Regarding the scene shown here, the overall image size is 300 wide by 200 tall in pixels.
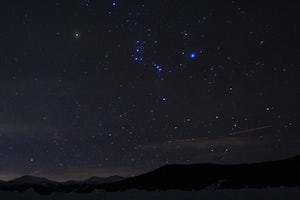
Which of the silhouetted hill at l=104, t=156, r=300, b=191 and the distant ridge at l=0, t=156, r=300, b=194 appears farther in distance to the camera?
the silhouetted hill at l=104, t=156, r=300, b=191

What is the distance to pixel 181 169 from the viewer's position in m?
98.8

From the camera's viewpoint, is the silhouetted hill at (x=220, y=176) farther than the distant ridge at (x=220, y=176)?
Yes

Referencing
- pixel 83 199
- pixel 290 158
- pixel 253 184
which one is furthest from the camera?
pixel 290 158

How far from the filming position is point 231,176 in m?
→ 78.8

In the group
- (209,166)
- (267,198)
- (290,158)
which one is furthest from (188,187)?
(267,198)

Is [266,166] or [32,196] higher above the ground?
[266,166]

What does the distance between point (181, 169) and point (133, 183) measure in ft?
38.9

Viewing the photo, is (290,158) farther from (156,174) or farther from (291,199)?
(291,199)

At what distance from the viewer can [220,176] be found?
82500mm

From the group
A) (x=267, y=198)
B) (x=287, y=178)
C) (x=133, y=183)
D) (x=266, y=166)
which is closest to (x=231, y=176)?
(x=266, y=166)

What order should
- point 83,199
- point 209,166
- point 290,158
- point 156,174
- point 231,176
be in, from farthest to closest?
point 156,174, point 209,166, point 290,158, point 231,176, point 83,199

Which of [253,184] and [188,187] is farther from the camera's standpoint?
[188,187]

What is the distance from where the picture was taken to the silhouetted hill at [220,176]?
68.5 m

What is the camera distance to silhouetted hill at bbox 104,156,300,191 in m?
68.5
